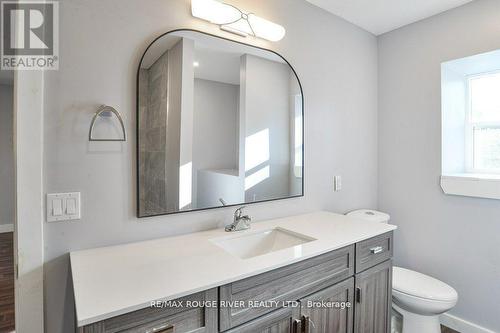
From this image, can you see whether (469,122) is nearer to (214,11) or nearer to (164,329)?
(214,11)

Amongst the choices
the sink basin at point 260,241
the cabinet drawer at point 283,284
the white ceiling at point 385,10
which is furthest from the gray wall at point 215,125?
the white ceiling at point 385,10

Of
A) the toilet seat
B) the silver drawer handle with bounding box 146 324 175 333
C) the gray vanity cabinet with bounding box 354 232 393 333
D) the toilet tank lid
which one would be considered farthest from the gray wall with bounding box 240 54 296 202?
the toilet seat

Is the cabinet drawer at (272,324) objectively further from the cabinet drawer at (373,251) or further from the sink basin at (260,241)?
the cabinet drawer at (373,251)

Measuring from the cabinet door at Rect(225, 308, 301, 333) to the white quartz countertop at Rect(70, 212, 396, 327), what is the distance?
0.20 meters

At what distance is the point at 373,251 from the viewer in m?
1.47

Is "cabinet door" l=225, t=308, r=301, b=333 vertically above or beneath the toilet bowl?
above

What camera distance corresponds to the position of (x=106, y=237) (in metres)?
1.19

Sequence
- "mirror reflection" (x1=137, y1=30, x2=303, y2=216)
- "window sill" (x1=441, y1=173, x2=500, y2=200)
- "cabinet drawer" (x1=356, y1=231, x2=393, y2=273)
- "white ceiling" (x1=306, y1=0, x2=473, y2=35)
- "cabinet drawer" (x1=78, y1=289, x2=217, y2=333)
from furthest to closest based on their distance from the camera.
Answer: "white ceiling" (x1=306, y1=0, x2=473, y2=35)
"window sill" (x1=441, y1=173, x2=500, y2=200)
"cabinet drawer" (x1=356, y1=231, x2=393, y2=273)
"mirror reflection" (x1=137, y1=30, x2=303, y2=216)
"cabinet drawer" (x1=78, y1=289, x2=217, y2=333)

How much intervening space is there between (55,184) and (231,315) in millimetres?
880

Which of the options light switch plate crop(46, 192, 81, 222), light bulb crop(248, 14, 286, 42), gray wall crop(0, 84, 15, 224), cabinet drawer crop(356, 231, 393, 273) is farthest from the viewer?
gray wall crop(0, 84, 15, 224)

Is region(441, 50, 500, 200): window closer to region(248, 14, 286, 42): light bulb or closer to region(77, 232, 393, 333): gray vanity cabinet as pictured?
region(77, 232, 393, 333): gray vanity cabinet

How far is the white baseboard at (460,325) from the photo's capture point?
6.17 feet

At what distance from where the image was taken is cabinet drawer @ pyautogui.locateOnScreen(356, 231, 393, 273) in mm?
1400

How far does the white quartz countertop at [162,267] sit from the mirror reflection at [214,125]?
0.73 ft
